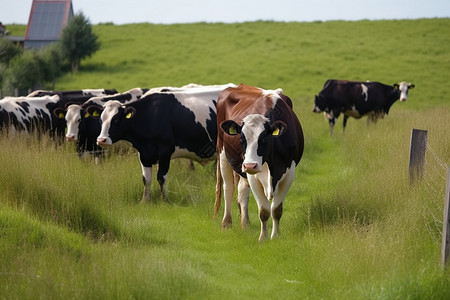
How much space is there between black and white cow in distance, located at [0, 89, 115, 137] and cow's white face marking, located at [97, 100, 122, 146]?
3229 millimetres

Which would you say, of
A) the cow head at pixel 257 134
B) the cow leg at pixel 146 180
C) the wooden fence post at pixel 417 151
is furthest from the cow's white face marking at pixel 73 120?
the wooden fence post at pixel 417 151

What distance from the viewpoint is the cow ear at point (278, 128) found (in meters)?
7.84

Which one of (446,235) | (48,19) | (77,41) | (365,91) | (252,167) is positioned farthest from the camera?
(48,19)

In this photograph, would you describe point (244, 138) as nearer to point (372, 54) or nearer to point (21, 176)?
point (21, 176)

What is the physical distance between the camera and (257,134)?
311 inches

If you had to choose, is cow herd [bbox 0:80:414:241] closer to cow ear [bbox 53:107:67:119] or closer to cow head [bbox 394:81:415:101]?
cow ear [bbox 53:107:67:119]

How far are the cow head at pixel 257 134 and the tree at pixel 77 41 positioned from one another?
138 feet

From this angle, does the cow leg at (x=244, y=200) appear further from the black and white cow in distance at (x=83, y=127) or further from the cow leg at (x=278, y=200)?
the black and white cow in distance at (x=83, y=127)

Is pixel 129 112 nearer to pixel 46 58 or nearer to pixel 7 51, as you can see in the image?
pixel 7 51

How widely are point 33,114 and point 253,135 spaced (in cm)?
930

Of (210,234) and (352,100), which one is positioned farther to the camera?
(352,100)

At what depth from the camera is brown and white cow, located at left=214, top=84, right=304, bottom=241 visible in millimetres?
7938

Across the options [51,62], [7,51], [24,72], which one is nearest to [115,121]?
[24,72]

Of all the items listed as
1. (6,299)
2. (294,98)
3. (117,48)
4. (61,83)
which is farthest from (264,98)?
(117,48)
